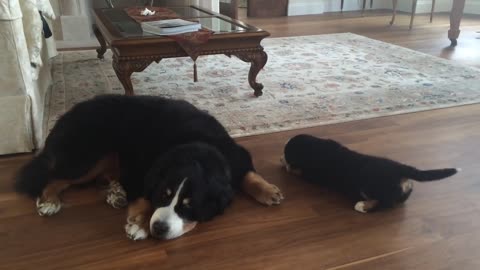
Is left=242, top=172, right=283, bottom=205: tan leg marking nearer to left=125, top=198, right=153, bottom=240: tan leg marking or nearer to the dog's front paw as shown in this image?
the dog's front paw

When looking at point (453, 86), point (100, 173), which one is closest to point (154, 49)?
point (100, 173)

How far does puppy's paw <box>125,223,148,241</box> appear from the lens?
1.49 metres

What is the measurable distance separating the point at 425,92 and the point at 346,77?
577 mm

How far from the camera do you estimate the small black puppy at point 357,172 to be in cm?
157

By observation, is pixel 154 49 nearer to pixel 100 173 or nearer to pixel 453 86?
pixel 100 173

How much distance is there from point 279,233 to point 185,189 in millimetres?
380

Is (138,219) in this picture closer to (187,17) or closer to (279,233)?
(279,233)

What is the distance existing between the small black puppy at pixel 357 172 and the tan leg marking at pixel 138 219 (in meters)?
0.66

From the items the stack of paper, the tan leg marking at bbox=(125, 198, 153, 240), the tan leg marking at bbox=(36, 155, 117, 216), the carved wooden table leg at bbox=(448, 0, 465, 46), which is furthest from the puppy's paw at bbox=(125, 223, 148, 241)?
the carved wooden table leg at bbox=(448, 0, 465, 46)

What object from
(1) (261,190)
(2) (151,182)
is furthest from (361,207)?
(2) (151,182)

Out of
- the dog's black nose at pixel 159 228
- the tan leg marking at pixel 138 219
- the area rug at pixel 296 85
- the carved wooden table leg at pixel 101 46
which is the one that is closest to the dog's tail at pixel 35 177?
the tan leg marking at pixel 138 219

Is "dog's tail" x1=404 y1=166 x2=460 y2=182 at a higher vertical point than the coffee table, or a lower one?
lower

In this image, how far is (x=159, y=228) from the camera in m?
1.42

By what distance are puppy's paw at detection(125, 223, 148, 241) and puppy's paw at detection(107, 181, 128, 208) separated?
192 mm
